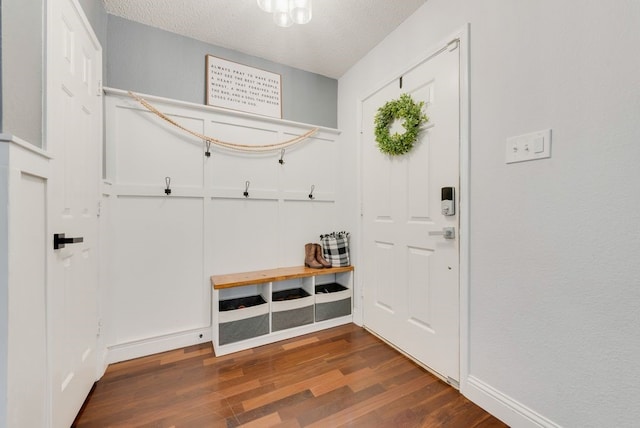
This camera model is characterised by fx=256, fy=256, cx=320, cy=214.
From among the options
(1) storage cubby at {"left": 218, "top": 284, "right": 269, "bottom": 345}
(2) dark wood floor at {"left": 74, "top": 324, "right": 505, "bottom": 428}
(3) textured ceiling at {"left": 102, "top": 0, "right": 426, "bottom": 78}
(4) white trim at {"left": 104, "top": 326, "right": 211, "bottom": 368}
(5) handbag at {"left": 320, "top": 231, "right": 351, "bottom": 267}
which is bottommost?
(2) dark wood floor at {"left": 74, "top": 324, "right": 505, "bottom": 428}

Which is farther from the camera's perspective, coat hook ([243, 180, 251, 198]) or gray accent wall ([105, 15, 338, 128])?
coat hook ([243, 180, 251, 198])

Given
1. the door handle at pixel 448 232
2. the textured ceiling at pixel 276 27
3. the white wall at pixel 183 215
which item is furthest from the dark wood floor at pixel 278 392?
the textured ceiling at pixel 276 27

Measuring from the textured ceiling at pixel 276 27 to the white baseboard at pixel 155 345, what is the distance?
7.56 ft

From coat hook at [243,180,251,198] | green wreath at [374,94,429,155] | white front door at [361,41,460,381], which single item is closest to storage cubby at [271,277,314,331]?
white front door at [361,41,460,381]

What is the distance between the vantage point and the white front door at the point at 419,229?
1551 millimetres

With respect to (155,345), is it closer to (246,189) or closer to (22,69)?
(246,189)

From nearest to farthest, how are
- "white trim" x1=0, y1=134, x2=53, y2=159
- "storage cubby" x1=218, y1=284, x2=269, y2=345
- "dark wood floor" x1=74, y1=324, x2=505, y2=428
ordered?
"white trim" x1=0, y1=134, x2=53, y2=159 < "dark wood floor" x1=74, y1=324, x2=505, y2=428 < "storage cubby" x1=218, y1=284, x2=269, y2=345

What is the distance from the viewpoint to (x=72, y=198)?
1.24m

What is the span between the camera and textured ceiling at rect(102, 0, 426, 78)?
172cm

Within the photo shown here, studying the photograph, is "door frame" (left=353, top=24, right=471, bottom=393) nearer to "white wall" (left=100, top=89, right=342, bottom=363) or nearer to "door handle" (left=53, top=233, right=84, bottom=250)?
"white wall" (left=100, top=89, right=342, bottom=363)

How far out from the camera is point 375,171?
2182 millimetres

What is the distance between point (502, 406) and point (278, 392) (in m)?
1.17

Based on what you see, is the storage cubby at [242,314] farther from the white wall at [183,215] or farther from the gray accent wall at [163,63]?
the gray accent wall at [163,63]

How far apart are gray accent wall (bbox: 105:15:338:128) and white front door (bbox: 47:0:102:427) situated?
233mm
